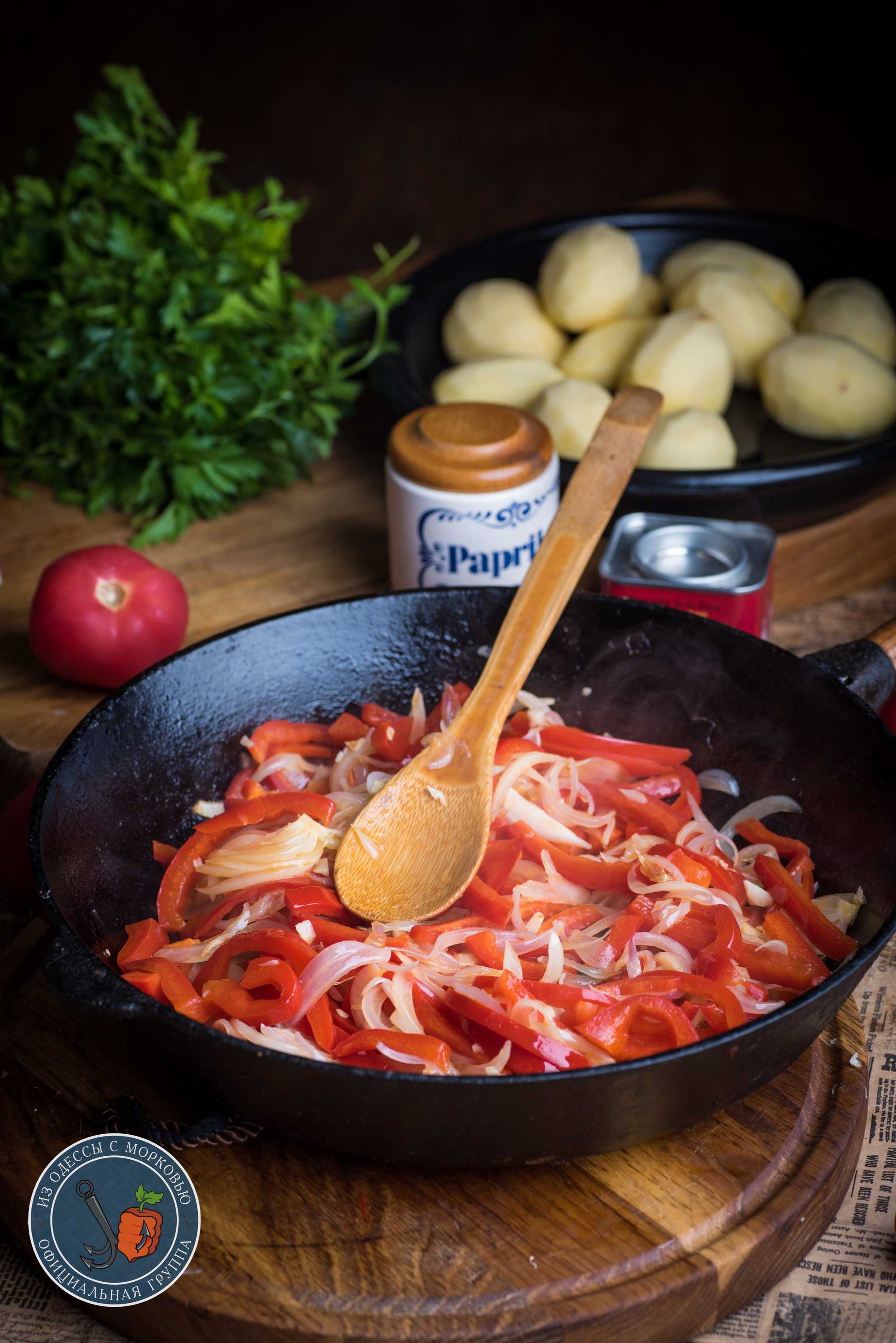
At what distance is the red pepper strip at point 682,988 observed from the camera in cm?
122

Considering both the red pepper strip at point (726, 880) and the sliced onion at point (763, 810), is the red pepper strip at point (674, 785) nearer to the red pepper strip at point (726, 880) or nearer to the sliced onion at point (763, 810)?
the sliced onion at point (763, 810)

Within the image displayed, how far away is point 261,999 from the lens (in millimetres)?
1271

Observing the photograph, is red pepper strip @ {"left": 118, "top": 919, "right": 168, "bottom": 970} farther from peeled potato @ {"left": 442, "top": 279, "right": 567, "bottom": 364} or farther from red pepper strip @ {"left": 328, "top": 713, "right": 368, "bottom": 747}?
peeled potato @ {"left": 442, "top": 279, "right": 567, "bottom": 364}

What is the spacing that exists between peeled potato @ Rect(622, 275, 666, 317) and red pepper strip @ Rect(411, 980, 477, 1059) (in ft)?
5.81

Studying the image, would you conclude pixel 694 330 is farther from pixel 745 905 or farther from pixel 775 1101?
pixel 775 1101

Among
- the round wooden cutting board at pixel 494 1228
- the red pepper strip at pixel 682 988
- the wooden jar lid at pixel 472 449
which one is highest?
the wooden jar lid at pixel 472 449

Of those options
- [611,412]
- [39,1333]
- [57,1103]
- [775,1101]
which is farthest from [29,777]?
[775,1101]

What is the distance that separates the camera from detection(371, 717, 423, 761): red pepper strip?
164cm

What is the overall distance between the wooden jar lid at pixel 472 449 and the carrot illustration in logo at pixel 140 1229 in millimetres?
1111

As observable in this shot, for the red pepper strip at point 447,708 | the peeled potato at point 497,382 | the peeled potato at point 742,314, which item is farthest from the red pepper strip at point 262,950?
the peeled potato at point 742,314

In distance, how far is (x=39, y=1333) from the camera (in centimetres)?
123

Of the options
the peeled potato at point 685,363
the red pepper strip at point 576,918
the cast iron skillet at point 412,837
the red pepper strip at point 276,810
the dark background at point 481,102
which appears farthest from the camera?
the dark background at point 481,102

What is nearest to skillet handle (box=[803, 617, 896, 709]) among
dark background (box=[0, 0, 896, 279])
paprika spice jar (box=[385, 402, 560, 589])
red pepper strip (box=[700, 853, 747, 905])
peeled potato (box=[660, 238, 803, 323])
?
red pepper strip (box=[700, 853, 747, 905])

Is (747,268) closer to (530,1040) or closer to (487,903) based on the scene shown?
(487,903)
